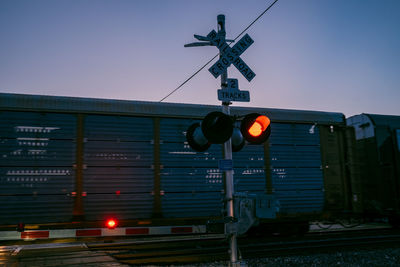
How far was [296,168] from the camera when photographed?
10219 mm

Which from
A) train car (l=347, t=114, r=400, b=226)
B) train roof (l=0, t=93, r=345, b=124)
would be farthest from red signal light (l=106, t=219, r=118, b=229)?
train car (l=347, t=114, r=400, b=226)

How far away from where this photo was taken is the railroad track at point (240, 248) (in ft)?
24.6

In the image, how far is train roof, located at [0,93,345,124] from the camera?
825cm

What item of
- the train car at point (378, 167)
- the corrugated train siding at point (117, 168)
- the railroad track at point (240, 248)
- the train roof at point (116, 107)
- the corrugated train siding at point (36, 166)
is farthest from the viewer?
the train car at point (378, 167)

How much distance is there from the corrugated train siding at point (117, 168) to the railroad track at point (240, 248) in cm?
91

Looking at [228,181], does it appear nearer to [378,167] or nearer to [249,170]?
[249,170]

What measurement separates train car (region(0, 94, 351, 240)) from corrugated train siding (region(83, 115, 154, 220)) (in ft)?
0.08

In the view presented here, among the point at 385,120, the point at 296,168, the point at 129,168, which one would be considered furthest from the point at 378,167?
the point at 129,168

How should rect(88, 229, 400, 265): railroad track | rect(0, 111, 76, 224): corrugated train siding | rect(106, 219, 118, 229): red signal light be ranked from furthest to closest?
rect(106, 219, 118, 229): red signal light < rect(0, 111, 76, 224): corrugated train siding < rect(88, 229, 400, 265): railroad track

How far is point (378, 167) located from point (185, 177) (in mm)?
6909

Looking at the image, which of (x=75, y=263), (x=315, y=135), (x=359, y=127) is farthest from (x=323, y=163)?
(x=75, y=263)

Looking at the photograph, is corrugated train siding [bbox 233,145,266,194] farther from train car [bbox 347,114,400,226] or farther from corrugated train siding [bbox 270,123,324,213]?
train car [bbox 347,114,400,226]

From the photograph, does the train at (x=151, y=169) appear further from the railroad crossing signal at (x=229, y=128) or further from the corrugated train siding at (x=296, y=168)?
the railroad crossing signal at (x=229, y=128)

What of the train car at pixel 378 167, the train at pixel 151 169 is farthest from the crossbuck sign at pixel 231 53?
the train car at pixel 378 167
